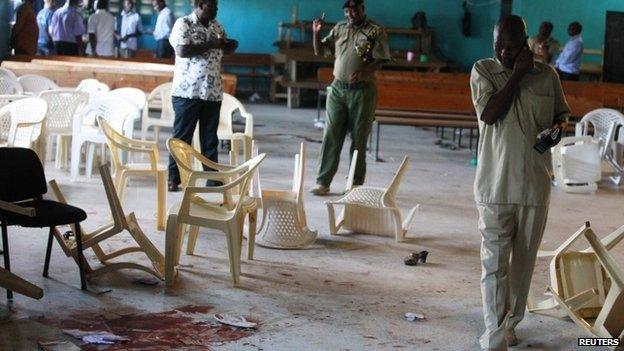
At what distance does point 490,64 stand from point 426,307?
163 centimetres

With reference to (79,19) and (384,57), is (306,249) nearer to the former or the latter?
(384,57)

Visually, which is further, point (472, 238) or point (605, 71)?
point (605, 71)

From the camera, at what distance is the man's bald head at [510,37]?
15.3 ft

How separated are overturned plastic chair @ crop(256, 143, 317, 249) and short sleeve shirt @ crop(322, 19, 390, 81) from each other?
2070mm

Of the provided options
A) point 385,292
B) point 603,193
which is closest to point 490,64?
point 385,292

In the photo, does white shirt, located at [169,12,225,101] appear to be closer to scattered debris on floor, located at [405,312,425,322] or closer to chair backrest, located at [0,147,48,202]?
chair backrest, located at [0,147,48,202]

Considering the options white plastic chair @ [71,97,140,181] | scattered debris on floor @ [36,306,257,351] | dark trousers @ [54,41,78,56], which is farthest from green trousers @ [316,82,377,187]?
dark trousers @ [54,41,78,56]

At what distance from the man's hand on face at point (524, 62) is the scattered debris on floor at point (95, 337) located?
2.29 meters

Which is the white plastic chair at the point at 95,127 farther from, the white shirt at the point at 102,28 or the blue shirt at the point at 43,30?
the blue shirt at the point at 43,30

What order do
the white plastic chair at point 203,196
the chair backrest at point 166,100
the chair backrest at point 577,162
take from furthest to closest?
1. the chair backrest at point 166,100
2. the chair backrest at point 577,162
3. the white plastic chair at point 203,196

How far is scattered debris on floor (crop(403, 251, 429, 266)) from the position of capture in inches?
266

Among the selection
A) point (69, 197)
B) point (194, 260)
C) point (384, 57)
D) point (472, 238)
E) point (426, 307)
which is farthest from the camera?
point (384, 57)

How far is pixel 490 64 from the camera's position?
480cm

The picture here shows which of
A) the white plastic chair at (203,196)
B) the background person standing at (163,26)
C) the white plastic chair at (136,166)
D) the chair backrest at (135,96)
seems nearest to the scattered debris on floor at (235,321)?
the white plastic chair at (203,196)
